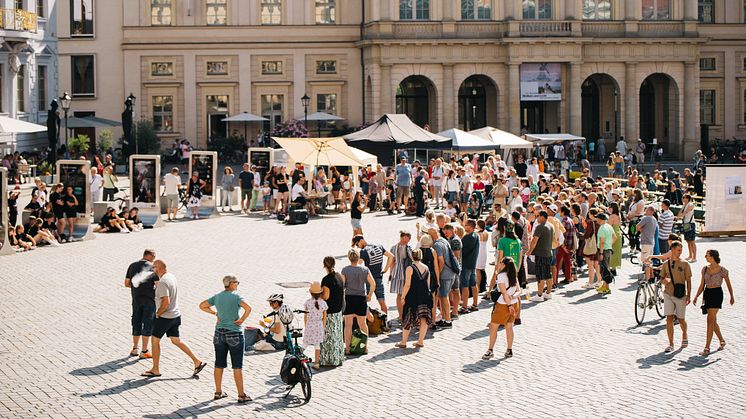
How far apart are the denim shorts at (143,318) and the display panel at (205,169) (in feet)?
71.8

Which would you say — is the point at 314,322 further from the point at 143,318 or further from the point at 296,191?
the point at 296,191

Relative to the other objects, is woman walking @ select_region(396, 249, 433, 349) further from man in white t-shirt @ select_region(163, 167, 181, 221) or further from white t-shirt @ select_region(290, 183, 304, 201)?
man in white t-shirt @ select_region(163, 167, 181, 221)

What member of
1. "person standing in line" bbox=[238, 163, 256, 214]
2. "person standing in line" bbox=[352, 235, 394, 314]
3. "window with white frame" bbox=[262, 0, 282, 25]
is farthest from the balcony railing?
"person standing in line" bbox=[352, 235, 394, 314]

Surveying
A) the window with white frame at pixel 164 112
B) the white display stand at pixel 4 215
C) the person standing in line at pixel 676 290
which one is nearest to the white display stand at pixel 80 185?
the white display stand at pixel 4 215

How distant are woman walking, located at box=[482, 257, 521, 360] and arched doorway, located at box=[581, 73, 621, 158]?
5087 centimetres

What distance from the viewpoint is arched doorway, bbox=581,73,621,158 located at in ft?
231

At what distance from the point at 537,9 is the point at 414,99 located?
7944 mm

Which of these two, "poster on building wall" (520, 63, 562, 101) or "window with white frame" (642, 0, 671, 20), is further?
"window with white frame" (642, 0, 671, 20)

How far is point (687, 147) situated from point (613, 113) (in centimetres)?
521

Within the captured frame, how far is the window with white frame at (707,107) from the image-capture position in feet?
231

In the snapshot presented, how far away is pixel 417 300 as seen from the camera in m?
20.6

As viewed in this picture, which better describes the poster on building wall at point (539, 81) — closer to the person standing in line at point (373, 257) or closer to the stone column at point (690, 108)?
the stone column at point (690, 108)

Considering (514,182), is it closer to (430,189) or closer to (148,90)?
(430,189)

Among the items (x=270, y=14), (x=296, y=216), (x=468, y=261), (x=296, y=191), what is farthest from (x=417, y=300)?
(x=270, y=14)
